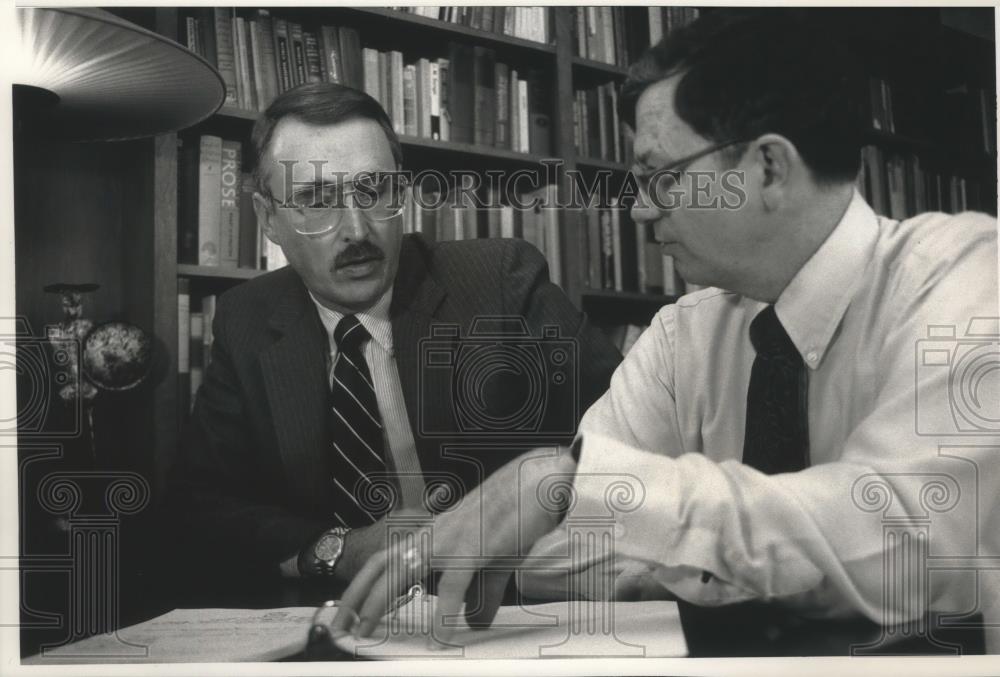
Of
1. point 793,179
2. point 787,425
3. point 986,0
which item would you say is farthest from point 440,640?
point 986,0

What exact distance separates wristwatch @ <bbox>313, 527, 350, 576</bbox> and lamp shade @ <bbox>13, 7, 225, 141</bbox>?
701mm

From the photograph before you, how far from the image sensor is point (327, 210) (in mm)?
1639

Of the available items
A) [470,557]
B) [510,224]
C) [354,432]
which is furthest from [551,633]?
[510,224]

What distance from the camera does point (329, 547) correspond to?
1.60 m

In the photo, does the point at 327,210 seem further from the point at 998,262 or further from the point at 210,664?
the point at 998,262

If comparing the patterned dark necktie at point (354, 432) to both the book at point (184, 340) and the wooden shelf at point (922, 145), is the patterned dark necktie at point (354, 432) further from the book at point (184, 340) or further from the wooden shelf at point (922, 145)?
the wooden shelf at point (922, 145)

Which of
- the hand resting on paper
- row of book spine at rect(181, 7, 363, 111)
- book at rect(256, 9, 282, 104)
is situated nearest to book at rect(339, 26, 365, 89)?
row of book spine at rect(181, 7, 363, 111)

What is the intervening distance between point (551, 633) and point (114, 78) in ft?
3.73

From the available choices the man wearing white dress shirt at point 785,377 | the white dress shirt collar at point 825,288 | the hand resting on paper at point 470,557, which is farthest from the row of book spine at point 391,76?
the hand resting on paper at point 470,557

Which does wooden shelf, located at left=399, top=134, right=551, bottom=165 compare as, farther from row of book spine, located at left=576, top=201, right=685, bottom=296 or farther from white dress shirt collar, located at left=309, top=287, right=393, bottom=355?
white dress shirt collar, located at left=309, top=287, right=393, bottom=355

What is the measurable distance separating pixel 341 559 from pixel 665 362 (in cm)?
60

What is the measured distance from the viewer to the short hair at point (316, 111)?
1648 mm

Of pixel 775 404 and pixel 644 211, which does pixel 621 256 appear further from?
pixel 775 404

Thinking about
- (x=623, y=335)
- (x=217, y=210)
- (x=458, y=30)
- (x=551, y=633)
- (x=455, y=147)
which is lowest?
(x=551, y=633)
